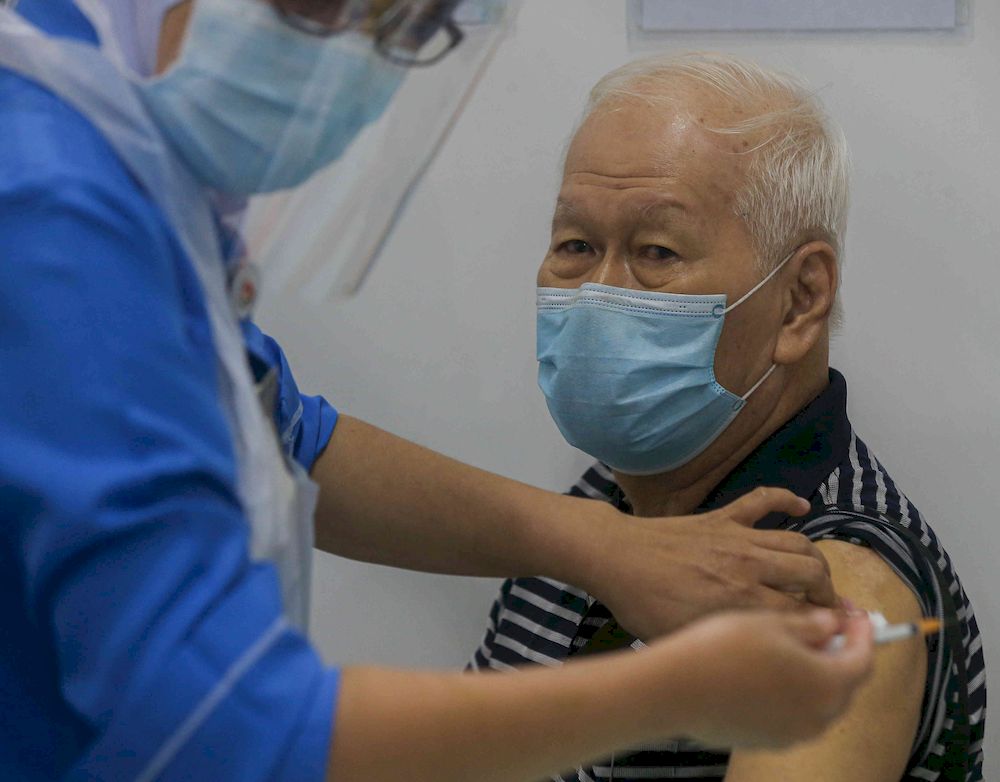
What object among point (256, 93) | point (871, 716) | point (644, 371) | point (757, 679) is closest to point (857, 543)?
point (871, 716)

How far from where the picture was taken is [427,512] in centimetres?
119

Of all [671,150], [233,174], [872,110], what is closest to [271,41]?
[233,174]

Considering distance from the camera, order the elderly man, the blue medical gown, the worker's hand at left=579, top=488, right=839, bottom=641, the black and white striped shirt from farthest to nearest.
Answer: the elderly man, the black and white striped shirt, the worker's hand at left=579, top=488, right=839, bottom=641, the blue medical gown

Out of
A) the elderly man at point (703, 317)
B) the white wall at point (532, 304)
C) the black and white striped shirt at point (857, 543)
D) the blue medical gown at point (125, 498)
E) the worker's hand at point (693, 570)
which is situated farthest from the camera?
the white wall at point (532, 304)

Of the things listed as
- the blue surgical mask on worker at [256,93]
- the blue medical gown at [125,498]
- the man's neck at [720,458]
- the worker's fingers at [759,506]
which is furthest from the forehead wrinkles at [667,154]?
the blue medical gown at [125,498]

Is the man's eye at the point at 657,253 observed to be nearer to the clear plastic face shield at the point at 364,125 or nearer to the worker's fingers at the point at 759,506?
the worker's fingers at the point at 759,506

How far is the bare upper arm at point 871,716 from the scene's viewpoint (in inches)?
44.3

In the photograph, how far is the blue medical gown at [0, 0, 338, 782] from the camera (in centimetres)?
62

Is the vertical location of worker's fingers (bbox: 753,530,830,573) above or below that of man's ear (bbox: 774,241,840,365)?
below

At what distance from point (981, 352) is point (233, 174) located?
48.5 inches

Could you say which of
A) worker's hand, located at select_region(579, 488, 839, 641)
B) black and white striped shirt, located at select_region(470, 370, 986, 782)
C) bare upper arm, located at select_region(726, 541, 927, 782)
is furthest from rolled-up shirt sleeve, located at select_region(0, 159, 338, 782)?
black and white striped shirt, located at select_region(470, 370, 986, 782)

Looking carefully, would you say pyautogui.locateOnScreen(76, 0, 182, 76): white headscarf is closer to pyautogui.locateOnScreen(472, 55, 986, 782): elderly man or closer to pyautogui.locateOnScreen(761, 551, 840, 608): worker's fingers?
pyautogui.locateOnScreen(761, 551, 840, 608): worker's fingers

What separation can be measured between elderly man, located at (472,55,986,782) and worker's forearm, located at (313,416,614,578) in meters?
0.26

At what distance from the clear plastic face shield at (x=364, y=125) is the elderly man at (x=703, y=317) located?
566 millimetres
